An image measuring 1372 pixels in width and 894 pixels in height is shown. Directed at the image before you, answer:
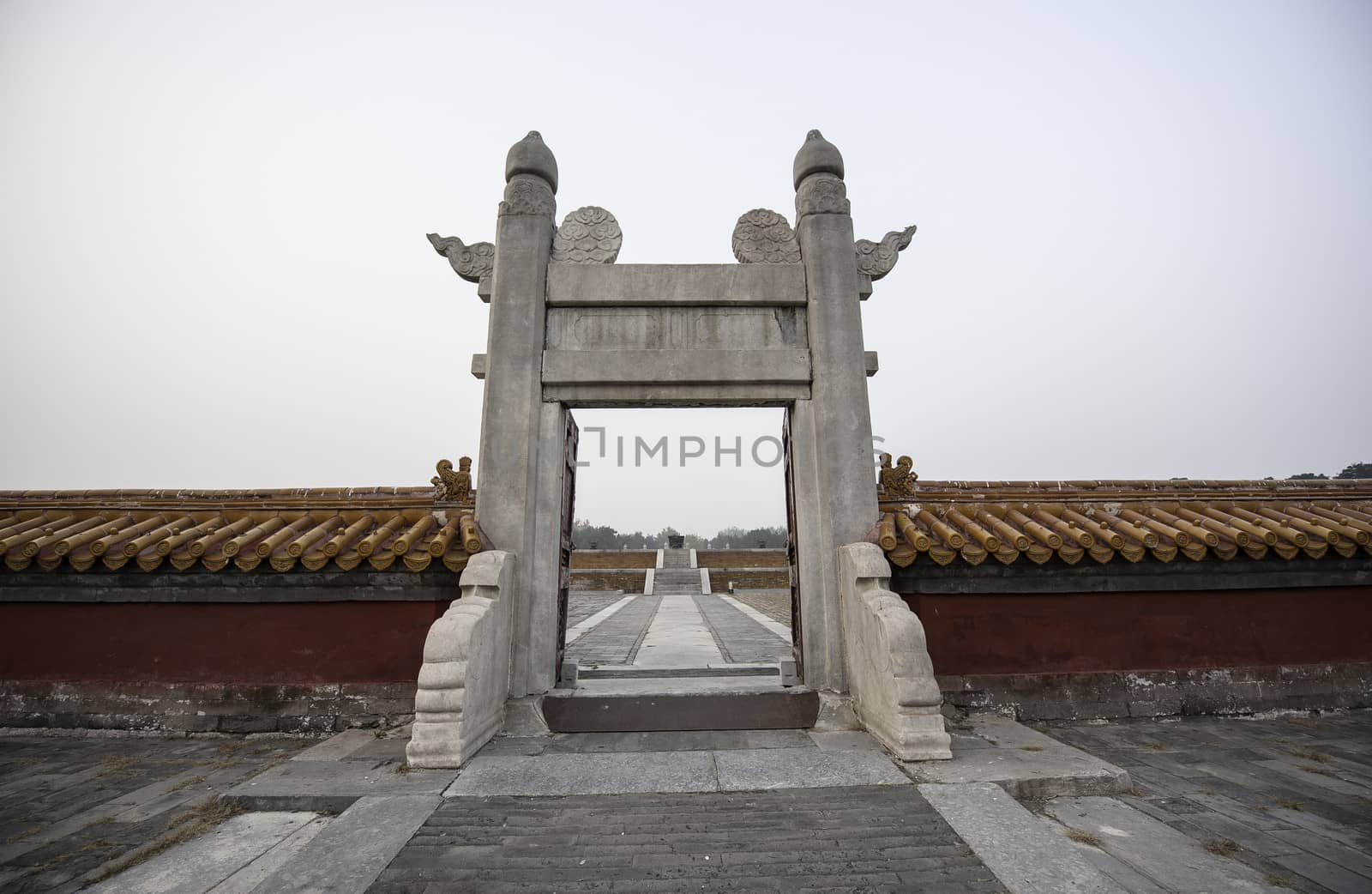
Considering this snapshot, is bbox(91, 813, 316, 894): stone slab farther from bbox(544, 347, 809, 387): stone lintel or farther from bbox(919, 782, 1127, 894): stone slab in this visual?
bbox(544, 347, 809, 387): stone lintel

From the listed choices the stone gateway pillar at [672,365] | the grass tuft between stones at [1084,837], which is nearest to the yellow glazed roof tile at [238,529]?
the stone gateway pillar at [672,365]

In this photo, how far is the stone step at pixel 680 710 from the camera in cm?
484

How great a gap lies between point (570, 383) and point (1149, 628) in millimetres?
5769

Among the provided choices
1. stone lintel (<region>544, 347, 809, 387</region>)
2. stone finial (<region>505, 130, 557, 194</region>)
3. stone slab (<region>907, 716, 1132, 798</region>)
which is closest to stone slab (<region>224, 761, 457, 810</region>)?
stone slab (<region>907, 716, 1132, 798</region>)

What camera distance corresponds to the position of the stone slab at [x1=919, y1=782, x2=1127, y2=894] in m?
2.50

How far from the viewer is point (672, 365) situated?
5.73 m

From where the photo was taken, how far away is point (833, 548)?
538 centimetres

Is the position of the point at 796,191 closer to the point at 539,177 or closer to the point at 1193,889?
the point at 539,177

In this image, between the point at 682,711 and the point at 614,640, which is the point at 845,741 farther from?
the point at 614,640

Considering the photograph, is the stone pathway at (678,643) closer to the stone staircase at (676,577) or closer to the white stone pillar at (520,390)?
the white stone pillar at (520,390)

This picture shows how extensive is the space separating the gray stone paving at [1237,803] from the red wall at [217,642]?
501cm

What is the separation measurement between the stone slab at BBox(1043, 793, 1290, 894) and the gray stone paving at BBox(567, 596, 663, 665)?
5.41m

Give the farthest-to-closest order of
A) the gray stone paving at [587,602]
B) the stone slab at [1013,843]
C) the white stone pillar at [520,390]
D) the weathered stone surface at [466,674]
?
1. the gray stone paving at [587,602]
2. the white stone pillar at [520,390]
3. the weathered stone surface at [466,674]
4. the stone slab at [1013,843]

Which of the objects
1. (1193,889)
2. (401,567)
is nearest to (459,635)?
(401,567)
